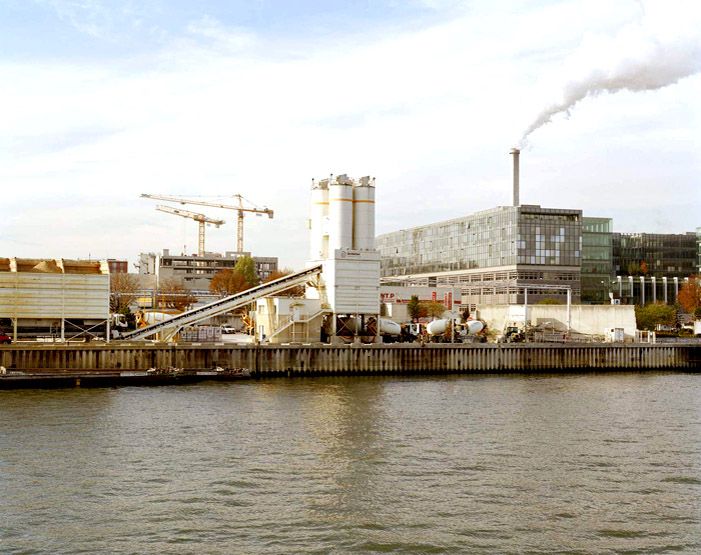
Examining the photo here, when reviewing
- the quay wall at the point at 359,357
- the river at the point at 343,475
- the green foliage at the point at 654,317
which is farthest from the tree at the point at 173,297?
the river at the point at 343,475

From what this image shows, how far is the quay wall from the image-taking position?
6981 centimetres

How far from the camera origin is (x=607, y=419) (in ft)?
171

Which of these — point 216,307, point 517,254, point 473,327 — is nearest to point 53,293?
point 216,307

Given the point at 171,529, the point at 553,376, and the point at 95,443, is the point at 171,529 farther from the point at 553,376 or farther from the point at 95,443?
the point at 553,376

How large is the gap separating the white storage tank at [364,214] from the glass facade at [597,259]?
261ft

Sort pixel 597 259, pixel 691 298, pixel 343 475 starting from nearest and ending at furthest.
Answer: pixel 343 475, pixel 691 298, pixel 597 259

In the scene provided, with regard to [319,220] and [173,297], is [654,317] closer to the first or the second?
[319,220]

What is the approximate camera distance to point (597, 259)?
158875mm

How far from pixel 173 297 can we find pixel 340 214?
270 feet

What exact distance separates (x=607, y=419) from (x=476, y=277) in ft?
349

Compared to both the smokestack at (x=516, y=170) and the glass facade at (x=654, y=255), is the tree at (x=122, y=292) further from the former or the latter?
the glass facade at (x=654, y=255)

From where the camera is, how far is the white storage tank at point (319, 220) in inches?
3410

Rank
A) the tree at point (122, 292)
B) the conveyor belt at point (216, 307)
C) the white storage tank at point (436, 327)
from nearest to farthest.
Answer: the conveyor belt at point (216, 307)
the white storage tank at point (436, 327)
the tree at point (122, 292)

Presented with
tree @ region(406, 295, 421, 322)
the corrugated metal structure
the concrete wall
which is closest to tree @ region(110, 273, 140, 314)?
tree @ region(406, 295, 421, 322)
